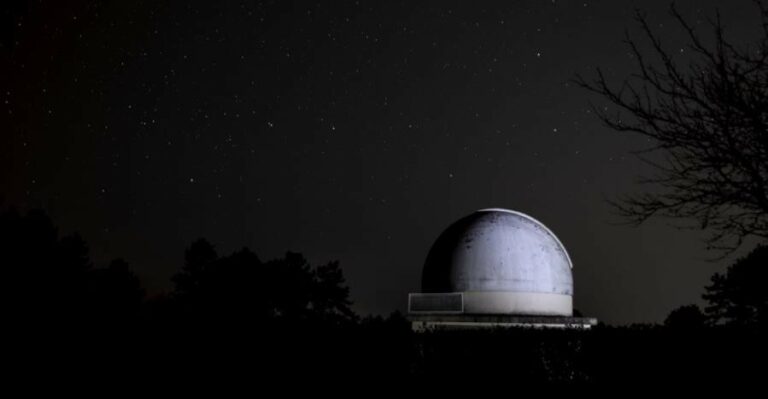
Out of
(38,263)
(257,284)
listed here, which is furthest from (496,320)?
(257,284)

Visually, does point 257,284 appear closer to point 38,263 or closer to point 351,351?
point 38,263

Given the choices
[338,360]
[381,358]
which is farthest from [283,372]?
[381,358]

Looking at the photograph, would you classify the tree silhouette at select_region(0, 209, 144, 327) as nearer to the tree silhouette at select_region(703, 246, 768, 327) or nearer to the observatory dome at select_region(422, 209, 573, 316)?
the observatory dome at select_region(422, 209, 573, 316)

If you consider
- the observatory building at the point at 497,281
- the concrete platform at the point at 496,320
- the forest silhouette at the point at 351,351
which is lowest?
the forest silhouette at the point at 351,351

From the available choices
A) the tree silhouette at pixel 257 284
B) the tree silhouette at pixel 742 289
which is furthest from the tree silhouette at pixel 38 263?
the tree silhouette at pixel 742 289

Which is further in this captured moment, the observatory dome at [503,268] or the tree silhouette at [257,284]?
the tree silhouette at [257,284]

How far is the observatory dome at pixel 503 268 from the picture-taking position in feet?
61.9

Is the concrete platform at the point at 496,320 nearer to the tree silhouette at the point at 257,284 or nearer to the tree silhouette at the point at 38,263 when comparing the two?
the tree silhouette at the point at 38,263

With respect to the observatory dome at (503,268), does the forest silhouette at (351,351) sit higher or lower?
lower

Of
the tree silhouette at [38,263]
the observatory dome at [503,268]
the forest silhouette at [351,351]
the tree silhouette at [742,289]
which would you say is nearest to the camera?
the forest silhouette at [351,351]

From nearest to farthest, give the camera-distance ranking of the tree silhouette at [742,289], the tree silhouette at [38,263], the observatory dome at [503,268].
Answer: the observatory dome at [503,268] < the tree silhouette at [38,263] < the tree silhouette at [742,289]

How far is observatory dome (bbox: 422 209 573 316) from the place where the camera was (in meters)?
18.9

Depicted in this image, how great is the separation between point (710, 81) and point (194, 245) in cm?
4752

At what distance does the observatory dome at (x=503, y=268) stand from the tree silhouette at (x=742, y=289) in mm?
24513
